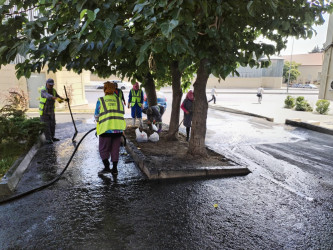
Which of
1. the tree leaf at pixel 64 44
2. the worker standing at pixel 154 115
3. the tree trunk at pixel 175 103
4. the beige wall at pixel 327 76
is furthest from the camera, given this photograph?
the beige wall at pixel 327 76

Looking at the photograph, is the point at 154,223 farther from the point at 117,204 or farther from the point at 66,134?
the point at 66,134

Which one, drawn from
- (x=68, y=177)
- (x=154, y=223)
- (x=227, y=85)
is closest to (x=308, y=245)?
(x=154, y=223)

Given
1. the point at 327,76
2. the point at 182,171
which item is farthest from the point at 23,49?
the point at 327,76

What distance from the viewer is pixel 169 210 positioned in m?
3.94

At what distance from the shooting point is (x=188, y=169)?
530 centimetres

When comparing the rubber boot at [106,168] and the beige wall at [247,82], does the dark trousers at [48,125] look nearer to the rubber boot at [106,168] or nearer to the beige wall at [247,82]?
the rubber boot at [106,168]

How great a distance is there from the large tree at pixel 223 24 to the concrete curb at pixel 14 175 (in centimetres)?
345

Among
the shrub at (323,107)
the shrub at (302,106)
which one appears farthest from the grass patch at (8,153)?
the shrub at (302,106)

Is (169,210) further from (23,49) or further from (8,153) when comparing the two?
(8,153)

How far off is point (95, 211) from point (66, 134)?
568cm

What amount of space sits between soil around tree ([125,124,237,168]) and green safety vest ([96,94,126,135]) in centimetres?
147

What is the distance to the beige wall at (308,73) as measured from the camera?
70188mm

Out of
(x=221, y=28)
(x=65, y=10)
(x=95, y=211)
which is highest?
(x=65, y=10)

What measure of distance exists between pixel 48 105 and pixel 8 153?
6.50ft
